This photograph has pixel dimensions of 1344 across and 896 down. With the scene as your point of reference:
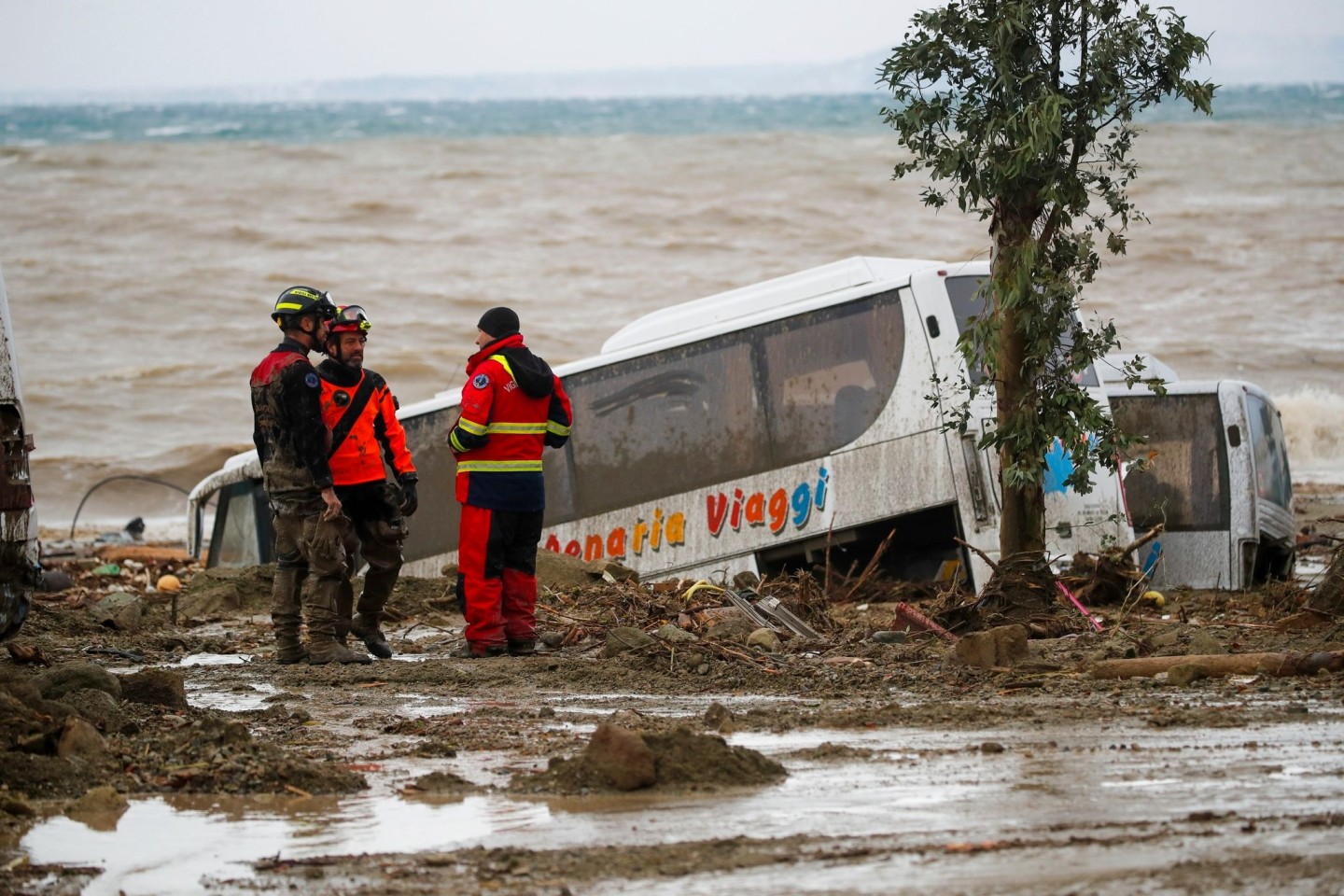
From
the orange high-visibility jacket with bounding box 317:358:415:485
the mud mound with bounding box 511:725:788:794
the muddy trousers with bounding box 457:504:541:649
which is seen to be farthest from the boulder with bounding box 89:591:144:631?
the mud mound with bounding box 511:725:788:794

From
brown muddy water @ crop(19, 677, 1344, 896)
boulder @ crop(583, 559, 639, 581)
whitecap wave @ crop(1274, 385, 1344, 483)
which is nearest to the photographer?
brown muddy water @ crop(19, 677, 1344, 896)

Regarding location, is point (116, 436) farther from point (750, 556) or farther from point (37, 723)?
point (37, 723)

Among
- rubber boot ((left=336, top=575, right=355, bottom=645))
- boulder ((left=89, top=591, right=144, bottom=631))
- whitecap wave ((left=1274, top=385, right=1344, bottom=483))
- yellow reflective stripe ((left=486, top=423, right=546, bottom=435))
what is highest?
yellow reflective stripe ((left=486, top=423, right=546, bottom=435))

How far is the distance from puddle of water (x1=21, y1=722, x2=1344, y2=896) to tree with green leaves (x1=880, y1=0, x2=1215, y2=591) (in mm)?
3199

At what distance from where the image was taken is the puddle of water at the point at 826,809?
4.65 meters

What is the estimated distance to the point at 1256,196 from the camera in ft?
160

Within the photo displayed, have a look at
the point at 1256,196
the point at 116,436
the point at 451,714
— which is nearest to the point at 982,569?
the point at 451,714

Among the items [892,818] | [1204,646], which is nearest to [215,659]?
[1204,646]

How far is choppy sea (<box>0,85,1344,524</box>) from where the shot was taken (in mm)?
27656

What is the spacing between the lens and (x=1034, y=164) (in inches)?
340

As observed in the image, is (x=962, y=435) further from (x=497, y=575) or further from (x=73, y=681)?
(x=73, y=681)

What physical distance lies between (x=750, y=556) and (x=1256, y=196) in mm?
41619

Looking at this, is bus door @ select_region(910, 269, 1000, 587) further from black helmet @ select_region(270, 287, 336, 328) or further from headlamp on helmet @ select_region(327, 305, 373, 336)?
black helmet @ select_region(270, 287, 336, 328)

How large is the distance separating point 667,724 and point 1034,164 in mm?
3795
